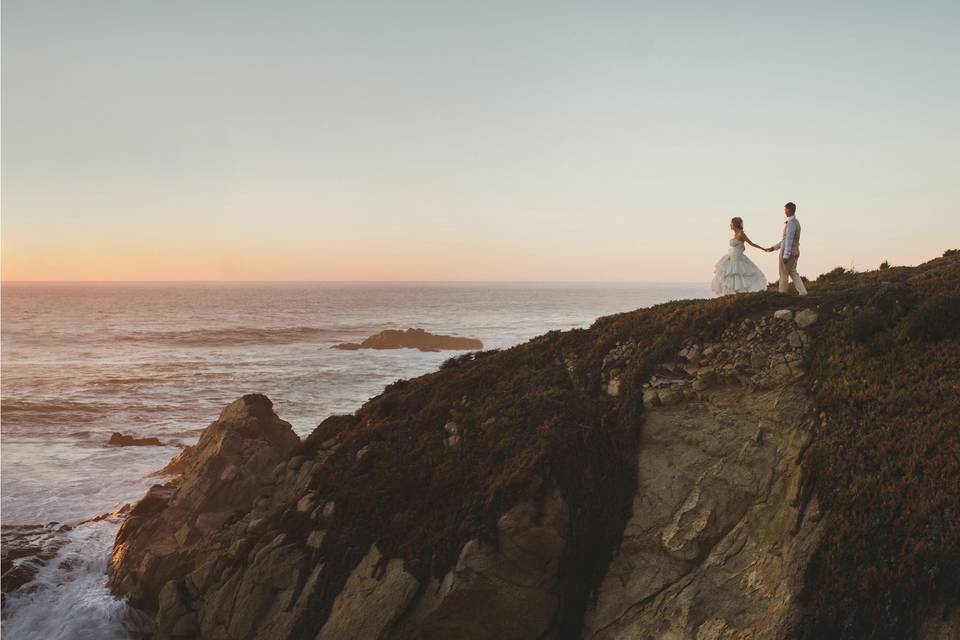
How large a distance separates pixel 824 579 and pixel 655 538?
3145 millimetres

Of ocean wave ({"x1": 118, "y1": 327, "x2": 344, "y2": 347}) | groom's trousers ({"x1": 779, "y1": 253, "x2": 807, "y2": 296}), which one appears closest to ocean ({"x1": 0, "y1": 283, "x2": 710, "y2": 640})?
ocean wave ({"x1": 118, "y1": 327, "x2": 344, "y2": 347})

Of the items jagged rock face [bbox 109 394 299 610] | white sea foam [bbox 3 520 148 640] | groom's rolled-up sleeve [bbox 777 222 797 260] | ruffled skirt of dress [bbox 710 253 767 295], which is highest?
groom's rolled-up sleeve [bbox 777 222 797 260]

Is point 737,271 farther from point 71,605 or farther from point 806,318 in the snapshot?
point 71,605

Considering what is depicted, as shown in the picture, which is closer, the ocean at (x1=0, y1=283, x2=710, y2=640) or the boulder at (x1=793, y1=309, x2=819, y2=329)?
the boulder at (x1=793, y1=309, x2=819, y2=329)

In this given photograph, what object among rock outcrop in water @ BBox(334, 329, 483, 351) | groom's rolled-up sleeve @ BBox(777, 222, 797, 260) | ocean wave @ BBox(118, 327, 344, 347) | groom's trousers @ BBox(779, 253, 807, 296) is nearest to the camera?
groom's trousers @ BBox(779, 253, 807, 296)

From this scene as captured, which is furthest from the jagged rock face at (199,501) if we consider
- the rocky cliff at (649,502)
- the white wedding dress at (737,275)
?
the white wedding dress at (737,275)

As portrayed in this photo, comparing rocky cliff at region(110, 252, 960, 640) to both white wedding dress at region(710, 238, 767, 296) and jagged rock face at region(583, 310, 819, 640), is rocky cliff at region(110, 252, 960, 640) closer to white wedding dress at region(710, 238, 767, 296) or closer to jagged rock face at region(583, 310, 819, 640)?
jagged rock face at region(583, 310, 819, 640)

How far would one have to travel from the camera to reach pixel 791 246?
16.5 m

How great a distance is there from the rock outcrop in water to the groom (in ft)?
180

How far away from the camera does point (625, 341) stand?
16453 millimetres

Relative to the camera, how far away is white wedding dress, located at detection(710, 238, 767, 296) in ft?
58.4

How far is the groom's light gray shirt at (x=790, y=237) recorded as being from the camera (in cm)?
1630

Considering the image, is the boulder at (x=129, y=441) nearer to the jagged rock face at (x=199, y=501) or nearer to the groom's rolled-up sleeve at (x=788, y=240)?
the jagged rock face at (x=199, y=501)

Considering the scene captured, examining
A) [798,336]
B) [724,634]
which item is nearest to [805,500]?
[724,634]
